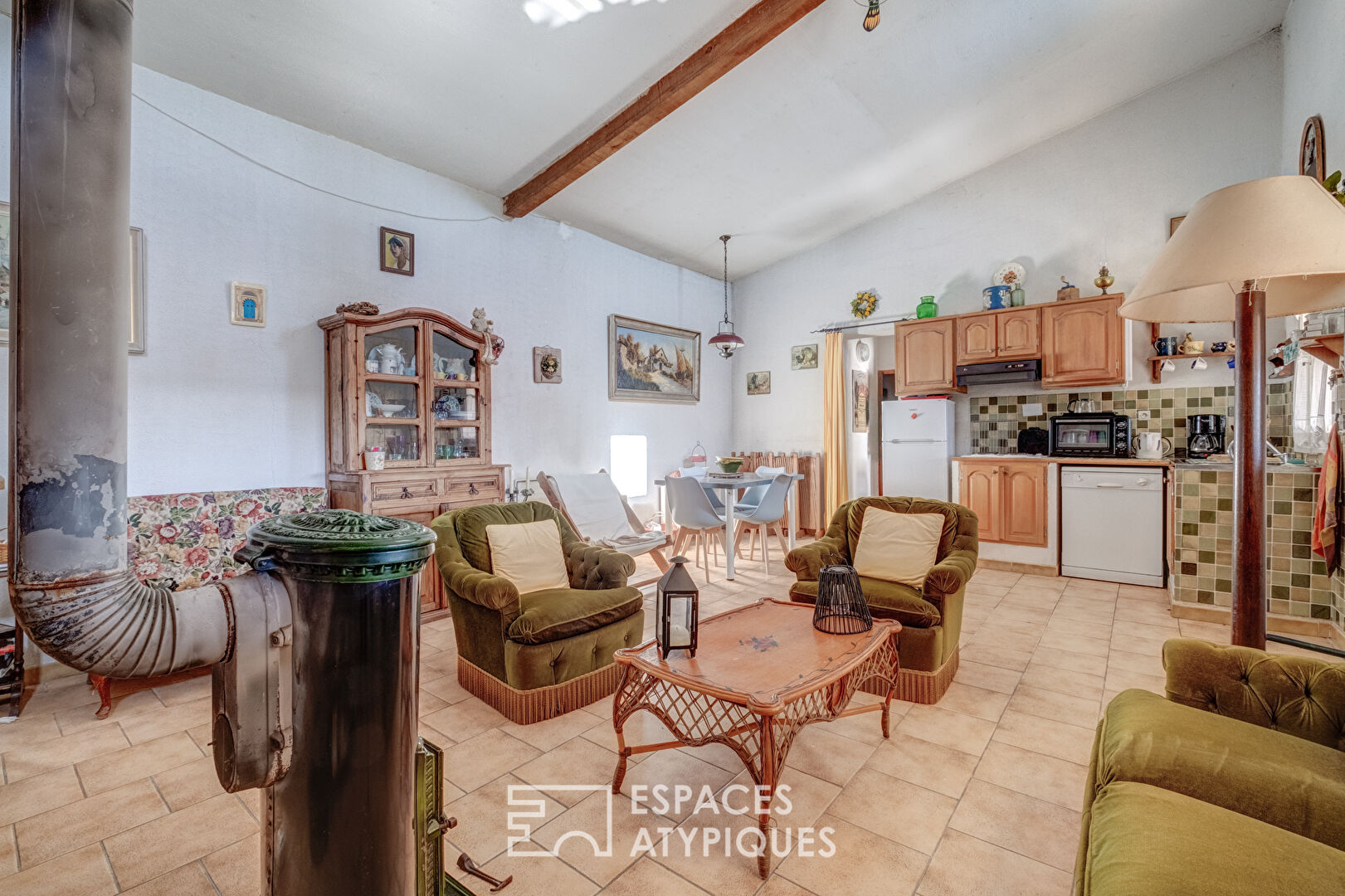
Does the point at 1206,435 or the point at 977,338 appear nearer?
the point at 1206,435

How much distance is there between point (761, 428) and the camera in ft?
23.5

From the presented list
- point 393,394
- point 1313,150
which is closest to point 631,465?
point 393,394

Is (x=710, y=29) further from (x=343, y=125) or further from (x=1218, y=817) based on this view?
(x=1218, y=817)

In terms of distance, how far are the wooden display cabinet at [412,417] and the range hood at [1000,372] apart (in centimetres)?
413

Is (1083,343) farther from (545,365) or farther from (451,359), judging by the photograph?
(451,359)

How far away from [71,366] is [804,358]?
21.2ft

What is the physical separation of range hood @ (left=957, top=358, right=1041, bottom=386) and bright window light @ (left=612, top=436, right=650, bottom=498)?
3087 millimetres

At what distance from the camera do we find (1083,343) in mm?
4879

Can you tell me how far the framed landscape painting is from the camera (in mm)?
5789

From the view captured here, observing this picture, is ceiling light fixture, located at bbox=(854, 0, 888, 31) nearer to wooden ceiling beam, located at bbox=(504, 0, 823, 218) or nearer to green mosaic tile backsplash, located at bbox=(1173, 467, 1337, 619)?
→ wooden ceiling beam, located at bbox=(504, 0, 823, 218)

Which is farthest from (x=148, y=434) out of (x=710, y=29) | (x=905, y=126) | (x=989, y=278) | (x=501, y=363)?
(x=989, y=278)

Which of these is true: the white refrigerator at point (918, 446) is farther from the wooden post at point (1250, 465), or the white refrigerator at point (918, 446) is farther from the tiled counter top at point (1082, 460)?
the wooden post at point (1250, 465)

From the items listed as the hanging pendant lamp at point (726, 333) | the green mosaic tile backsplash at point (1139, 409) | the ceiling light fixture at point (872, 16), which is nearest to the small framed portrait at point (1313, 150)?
the green mosaic tile backsplash at point (1139, 409)

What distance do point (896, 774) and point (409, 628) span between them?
1.76m
